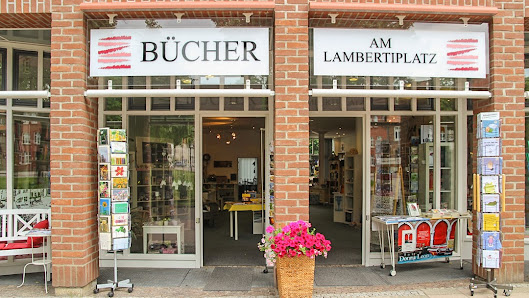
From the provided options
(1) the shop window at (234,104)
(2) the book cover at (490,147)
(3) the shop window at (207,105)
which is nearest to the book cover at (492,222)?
(2) the book cover at (490,147)

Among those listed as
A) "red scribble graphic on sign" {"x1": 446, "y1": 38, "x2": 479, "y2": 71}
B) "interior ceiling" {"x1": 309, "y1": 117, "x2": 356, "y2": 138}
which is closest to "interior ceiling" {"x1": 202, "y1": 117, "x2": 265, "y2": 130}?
"interior ceiling" {"x1": 309, "y1": 117, "x2": 356, "y2": 138}

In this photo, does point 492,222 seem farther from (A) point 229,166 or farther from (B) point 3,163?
(A) point 229,166

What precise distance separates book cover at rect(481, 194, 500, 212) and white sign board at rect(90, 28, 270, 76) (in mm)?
3276

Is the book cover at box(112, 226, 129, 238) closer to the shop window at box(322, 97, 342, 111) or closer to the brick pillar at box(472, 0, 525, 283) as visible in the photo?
the shop window at box(322, 97, 342, 111)

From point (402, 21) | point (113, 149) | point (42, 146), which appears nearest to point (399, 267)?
point (402, 21)

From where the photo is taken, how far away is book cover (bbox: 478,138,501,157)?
5.15 m

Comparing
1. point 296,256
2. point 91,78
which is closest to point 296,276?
point 296,256

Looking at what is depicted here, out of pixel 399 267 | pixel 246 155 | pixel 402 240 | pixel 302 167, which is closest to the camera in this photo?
pixel 302 167

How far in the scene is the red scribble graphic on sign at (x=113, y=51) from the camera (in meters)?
5.23

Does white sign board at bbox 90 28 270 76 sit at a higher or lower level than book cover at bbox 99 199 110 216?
higher

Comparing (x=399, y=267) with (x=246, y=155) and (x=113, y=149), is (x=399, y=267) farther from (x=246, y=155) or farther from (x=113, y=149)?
(x=246, y=155)

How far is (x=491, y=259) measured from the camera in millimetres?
5168

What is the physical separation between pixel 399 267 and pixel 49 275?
17.8 feet

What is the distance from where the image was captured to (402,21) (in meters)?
5.31
